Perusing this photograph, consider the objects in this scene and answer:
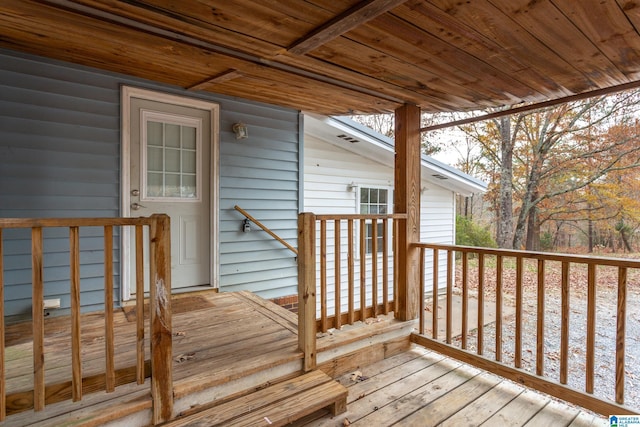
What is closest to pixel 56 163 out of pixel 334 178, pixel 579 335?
pixel 334 178

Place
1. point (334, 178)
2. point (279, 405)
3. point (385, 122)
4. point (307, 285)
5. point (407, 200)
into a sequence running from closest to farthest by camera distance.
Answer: point (279, 405), point (307, 285), point (407, 200), point (334, 178), point (385, 122)

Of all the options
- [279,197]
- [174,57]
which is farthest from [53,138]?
[279,197]

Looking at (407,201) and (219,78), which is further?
(407,201)

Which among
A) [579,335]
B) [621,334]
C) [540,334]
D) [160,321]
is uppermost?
[160,321]

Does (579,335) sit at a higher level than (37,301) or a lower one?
lower

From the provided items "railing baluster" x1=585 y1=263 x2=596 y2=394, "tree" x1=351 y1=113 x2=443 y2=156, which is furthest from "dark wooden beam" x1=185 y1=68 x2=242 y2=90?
"tree" x1=351 y1=113 x2=443 y2=156

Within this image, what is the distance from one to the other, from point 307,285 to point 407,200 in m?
1.33

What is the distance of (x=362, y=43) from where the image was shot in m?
1.97

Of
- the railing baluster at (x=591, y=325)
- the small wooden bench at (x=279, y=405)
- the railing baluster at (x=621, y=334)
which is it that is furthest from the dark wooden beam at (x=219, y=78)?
the railing baluster at (x=621, y=334)

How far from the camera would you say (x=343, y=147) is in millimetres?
5637

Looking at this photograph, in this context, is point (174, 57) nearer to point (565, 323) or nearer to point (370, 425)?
point (370, 425)

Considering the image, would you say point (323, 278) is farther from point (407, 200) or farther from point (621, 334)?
point (621, 334)

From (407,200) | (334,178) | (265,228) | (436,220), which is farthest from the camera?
(436,220)

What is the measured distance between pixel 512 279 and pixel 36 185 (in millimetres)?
11457
